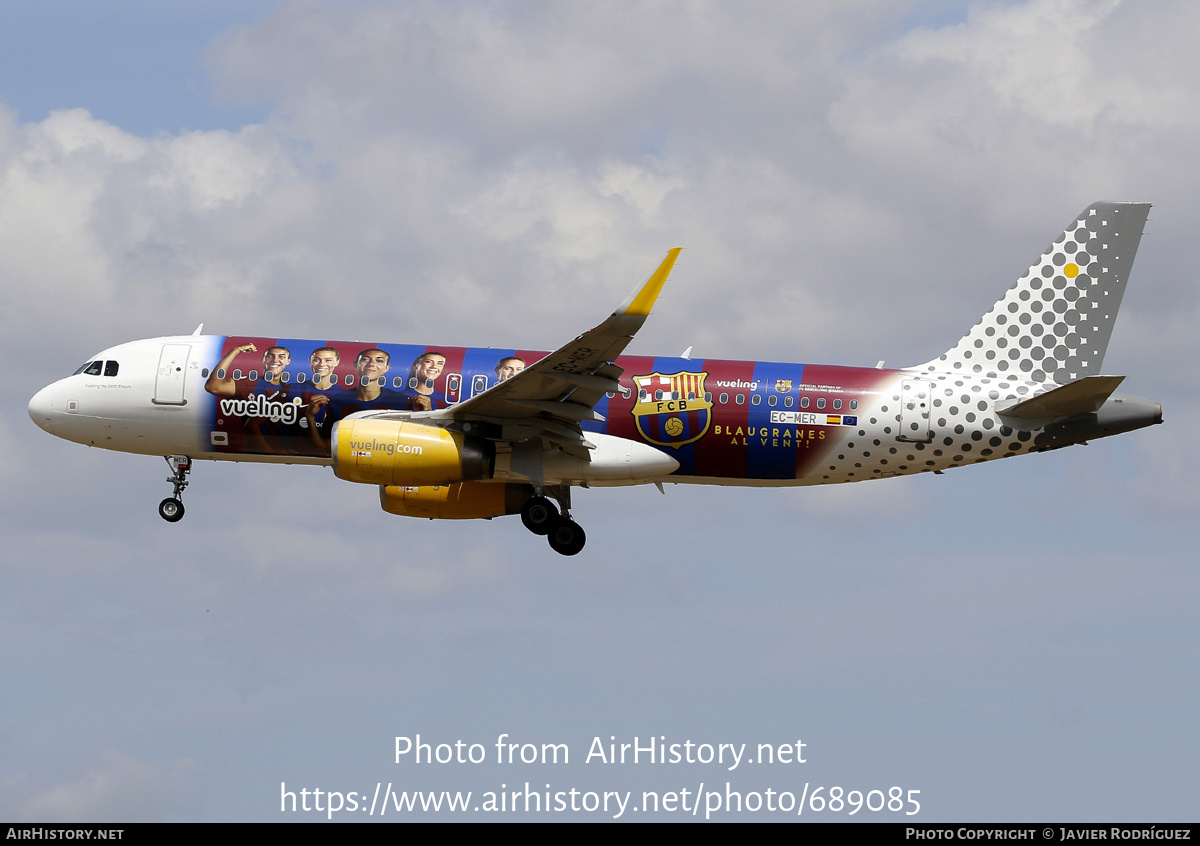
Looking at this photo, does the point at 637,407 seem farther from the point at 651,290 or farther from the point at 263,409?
the point at 263,409

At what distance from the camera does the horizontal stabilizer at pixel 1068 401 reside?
33438 millimetres

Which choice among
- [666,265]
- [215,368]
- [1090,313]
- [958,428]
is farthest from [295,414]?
[1090,313]

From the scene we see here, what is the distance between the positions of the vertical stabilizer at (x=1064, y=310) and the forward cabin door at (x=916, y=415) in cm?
136

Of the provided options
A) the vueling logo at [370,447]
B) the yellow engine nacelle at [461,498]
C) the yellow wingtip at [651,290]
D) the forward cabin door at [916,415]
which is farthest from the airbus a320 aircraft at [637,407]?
the yellow wingtip at [651,290]

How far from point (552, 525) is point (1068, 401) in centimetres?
1340

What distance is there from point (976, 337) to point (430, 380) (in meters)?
14.5

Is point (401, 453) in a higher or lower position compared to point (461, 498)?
lower

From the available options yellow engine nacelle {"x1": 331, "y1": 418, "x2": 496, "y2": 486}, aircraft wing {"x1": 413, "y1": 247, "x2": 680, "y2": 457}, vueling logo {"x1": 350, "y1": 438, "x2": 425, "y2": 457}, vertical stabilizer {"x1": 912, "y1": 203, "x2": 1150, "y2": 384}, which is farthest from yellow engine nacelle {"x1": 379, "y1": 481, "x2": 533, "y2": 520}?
vertical stabilizer {"x1": 912, "y1": 203, "x2": 1150, "y2": 384}

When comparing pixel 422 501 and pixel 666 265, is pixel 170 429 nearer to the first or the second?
pixel 422 501

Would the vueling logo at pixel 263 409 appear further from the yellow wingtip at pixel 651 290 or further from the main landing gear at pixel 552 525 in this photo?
the yellow wingtip at pixel 651 290

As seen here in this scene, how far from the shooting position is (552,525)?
36.4 metres

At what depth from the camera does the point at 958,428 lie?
116 ft

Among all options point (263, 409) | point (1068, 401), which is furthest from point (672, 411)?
point (263, 409)

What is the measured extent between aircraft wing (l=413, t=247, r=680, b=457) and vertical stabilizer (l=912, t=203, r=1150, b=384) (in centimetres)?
941
